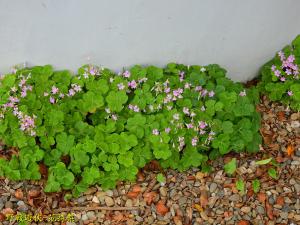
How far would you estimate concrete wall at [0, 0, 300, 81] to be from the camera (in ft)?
10.6

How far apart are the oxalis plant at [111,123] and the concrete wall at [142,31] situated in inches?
4.6

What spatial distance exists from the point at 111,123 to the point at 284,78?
140 centimetres

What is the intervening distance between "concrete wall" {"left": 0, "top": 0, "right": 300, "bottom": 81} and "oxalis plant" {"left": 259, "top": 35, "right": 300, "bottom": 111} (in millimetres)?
133

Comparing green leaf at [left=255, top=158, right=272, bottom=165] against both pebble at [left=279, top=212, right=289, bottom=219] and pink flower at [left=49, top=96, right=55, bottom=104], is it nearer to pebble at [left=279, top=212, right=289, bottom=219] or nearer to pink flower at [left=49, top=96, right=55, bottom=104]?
pebble at [left=279, top=212, right=289, bottom=219]

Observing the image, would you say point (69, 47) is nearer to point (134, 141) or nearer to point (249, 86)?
point (134, 141)

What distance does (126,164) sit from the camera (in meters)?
3.30

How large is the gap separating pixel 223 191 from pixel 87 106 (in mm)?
1039

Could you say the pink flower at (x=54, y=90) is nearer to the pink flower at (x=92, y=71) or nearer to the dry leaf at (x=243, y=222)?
the pink flower at (x=92, y=71)

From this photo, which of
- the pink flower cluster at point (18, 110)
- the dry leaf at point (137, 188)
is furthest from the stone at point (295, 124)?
the pink flower cluster at point (18, 110)

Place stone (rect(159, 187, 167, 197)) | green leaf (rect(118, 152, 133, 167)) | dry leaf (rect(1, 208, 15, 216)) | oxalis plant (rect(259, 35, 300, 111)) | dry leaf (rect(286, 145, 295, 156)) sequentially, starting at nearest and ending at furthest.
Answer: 1. dry leaf (rect(1, 208, 15, 216))
2. green leaf (rect(118, 152, 133, 167))
3. stone (rect(159, 187, 167, 197))
4. dry leaf (rect(286, 145, 295, 156))
5. oxalis plant (rect(259, 35, 300, 111))

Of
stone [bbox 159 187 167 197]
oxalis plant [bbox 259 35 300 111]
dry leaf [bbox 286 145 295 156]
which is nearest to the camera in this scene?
stone [bbox 159 187 167 197]

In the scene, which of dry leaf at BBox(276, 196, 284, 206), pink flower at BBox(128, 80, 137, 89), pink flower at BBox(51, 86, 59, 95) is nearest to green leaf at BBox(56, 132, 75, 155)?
pink flower at BBox(51, 86, 59, 95)

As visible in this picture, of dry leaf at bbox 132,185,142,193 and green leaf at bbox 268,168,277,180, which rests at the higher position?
green leaf at bbox 268,168,277,180

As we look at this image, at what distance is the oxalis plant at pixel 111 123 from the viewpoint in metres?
3.29
